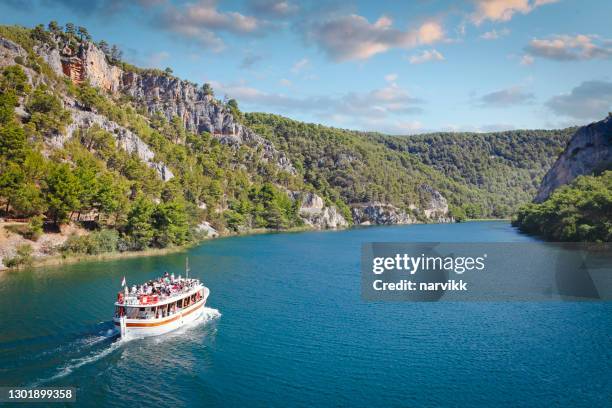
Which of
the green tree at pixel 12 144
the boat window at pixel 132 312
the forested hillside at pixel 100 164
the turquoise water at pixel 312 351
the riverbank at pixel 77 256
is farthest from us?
the green tree at pixel 12 144

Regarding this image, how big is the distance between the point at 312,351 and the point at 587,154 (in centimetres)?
15457

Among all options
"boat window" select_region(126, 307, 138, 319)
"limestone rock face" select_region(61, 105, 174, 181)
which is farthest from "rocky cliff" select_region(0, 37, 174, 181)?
"boat window" select_region(126, 307, 138, 319)

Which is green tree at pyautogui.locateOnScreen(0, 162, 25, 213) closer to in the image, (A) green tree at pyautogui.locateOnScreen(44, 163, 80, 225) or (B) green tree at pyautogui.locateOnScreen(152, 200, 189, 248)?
(A) green tree at pyautogui.locateOnScreen(44, 163, 80, 225)

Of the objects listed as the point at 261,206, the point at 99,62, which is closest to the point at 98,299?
the point at 261,206

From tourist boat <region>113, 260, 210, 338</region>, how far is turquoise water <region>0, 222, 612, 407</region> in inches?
50.7

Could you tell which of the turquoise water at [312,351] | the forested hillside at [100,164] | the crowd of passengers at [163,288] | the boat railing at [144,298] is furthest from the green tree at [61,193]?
the boat railing at [144,298]

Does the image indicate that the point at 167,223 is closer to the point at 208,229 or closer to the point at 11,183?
the point at 11,183

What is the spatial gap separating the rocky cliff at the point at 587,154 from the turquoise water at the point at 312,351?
387 feet

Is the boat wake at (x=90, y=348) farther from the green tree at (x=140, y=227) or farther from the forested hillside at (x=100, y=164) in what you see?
the green tree at (x=140, y=227)

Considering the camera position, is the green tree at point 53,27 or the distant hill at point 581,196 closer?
the distant hill at point 581,196

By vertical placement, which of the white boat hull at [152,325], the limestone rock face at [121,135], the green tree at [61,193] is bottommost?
the white boat hull at [152,325]

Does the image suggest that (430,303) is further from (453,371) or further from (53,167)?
(53,167)

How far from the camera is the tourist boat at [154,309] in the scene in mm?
43375

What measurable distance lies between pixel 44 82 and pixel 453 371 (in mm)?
134096
